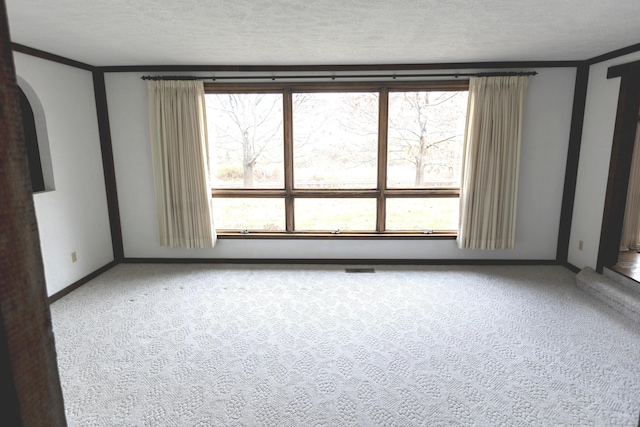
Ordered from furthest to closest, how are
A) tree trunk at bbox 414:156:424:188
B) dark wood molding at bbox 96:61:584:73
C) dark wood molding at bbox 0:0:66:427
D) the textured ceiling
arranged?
tree trunk at bbox 414:156:424:188, dark wood molding at bbox 96:61:584:73, the textured ceiling, dark wood molding at bbox 0:0:66:427

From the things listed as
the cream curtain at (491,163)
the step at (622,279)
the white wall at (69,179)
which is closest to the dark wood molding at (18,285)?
the white wall at (69,179)

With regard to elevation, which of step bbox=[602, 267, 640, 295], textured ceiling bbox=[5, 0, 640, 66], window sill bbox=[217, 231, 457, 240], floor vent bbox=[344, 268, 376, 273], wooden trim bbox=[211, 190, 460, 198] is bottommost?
floor vent bbox=[344, 268, 376, 273]

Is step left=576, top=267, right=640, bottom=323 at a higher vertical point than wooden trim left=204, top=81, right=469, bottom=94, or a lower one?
lower

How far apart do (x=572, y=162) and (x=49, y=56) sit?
5.79 m

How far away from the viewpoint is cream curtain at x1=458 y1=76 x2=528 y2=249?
405 centimetres

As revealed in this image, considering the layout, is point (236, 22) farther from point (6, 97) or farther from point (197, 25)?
point (6, 97)

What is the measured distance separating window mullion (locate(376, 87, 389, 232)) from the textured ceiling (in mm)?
502

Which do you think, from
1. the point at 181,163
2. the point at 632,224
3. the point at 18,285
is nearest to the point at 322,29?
the point at 181,163

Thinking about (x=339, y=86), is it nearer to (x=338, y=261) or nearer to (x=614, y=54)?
(x=338, y=261)

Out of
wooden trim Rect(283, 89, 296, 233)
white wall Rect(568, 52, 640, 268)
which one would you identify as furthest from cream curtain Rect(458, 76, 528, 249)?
wooden trim Rect(283, 89, 296, 233)

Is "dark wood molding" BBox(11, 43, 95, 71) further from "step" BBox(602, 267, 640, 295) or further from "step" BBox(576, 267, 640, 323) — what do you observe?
"step" BBox(602, 267, 640, 295)

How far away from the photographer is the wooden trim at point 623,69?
11.0 feet

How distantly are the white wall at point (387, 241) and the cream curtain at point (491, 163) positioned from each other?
0.61 ft

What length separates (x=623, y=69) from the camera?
349 cm
